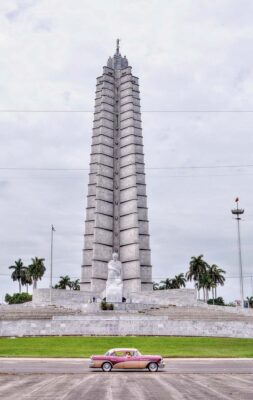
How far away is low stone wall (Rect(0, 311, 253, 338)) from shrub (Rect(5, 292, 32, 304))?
64980 millimetres

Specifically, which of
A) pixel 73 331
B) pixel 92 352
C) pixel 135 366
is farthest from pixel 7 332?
pixel 135 366

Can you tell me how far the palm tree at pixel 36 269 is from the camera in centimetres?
9994

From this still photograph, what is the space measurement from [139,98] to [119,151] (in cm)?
1111

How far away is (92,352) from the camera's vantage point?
29.2 metres

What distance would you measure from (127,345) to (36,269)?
71191 millimetres

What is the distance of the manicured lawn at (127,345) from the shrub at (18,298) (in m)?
68.3

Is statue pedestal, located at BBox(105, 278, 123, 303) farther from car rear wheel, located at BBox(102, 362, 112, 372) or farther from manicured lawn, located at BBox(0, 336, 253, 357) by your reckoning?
car rear wheel, located at BBox(102, 362, 112, 372)

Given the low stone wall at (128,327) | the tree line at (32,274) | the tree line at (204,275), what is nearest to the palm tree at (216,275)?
the tree line at (204,275)

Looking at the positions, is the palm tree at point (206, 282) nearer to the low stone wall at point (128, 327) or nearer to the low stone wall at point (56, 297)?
the low stone wall at point (56, 297)

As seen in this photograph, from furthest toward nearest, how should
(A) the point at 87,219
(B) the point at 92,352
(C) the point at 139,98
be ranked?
(C) the point at 139,98 → (A) the point at 87,219 → (B) the point at 92,352

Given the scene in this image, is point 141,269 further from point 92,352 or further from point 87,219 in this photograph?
point 92,352

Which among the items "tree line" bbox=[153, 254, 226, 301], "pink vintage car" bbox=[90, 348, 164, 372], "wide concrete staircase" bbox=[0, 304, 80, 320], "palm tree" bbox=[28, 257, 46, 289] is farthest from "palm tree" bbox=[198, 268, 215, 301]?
"pink vintage car" bbox=[90, 348, 164, 372]

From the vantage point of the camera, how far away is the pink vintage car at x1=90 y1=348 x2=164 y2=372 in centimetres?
1981

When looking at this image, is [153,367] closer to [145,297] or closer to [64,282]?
[145,297]
